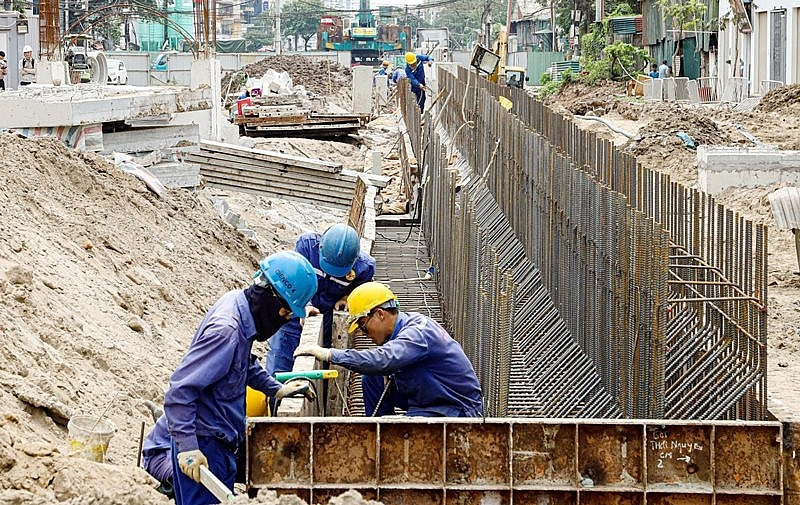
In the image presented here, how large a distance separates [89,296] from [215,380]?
16.0 feet

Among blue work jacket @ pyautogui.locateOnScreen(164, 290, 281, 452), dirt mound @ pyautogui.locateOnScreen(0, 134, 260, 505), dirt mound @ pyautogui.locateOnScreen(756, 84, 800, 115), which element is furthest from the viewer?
dirt mound @ pyautogui.locateOnScreen(756, 84, 800, 115)

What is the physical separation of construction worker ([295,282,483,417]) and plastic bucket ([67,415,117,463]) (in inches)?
45.7

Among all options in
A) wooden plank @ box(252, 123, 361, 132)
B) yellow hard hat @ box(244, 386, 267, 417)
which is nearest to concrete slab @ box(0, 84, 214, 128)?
yellow hard hat @ box(244, 386, 267, 417)

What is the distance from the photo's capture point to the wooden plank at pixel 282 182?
1862cm

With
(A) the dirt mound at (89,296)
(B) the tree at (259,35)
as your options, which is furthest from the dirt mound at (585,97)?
(B) the tree at (259,35)

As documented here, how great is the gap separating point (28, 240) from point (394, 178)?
1212cm

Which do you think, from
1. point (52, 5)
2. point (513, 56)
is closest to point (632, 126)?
point (52, 5)

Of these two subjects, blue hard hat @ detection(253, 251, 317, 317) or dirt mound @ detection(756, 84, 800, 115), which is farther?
dirt mound @ detection(756, 84, 800, 115)

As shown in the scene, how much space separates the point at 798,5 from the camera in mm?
31922

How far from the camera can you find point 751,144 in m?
22.6

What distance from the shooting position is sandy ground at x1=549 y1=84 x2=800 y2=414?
11.1 meters

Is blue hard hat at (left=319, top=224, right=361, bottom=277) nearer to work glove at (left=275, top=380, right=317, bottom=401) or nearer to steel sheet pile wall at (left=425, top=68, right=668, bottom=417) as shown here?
steel sheet pile wall at (left=425, top=68, right=668, bottom=417)

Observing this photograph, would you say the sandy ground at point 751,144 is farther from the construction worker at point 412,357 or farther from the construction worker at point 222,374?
the construction worker at point 222,374

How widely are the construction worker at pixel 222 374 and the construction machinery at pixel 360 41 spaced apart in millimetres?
86426
